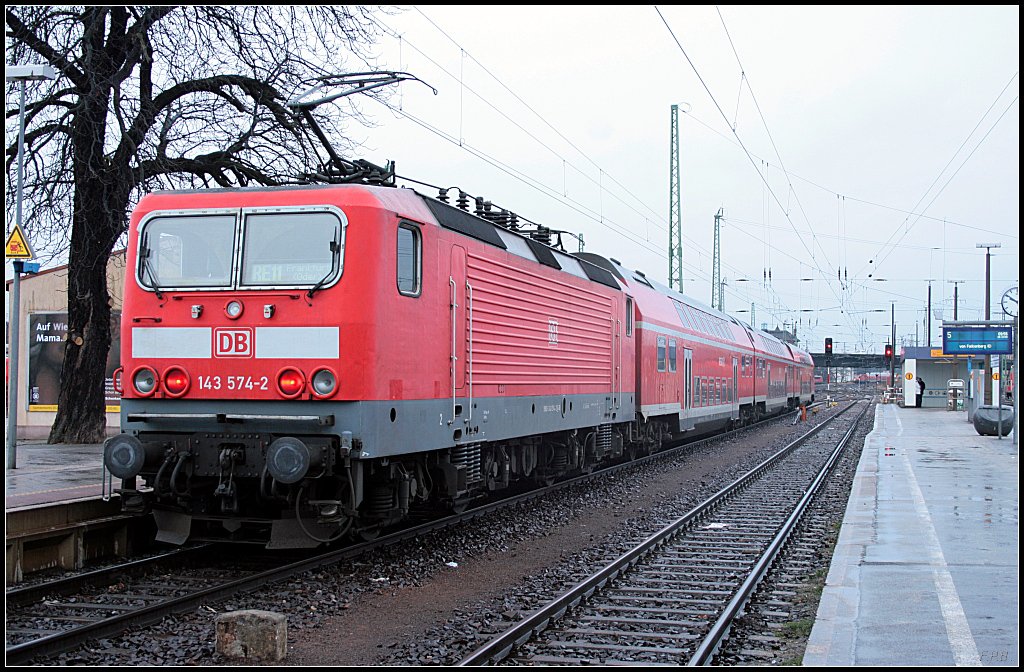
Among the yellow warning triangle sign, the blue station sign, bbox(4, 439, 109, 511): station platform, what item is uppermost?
the yellow warning triangle sign

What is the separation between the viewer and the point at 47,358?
24172mm

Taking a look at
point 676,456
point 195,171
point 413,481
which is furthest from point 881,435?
point 413,481

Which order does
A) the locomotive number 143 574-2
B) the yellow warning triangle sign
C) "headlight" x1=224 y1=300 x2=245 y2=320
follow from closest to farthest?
the locomotive number 143 574-2, "headlight" x1=224 y1=300 x2=245 y2=320, the yellow warning triangle sign

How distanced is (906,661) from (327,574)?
498 centimetres

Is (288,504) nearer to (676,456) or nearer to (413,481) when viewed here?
(413,481)

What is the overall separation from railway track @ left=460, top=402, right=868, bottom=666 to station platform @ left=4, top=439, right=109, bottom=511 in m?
5.00

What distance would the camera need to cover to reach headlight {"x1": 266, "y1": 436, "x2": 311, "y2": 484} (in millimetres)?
8352

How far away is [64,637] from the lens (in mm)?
6621

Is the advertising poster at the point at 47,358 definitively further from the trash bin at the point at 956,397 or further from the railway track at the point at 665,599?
the trash bin at the point at 956,397

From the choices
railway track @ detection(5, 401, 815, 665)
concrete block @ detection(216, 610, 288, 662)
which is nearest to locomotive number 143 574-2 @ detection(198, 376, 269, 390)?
railway track @ detection(5, 401, 815, 665)

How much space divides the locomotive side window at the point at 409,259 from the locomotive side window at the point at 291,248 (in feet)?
2.26

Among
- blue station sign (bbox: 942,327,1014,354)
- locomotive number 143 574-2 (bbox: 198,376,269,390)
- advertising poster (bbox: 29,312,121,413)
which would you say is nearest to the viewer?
locomotive number 143 574-2 (bbox: 198,376,269,390)

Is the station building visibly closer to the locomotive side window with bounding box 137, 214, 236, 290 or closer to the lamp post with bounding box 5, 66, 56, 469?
the lamp post with bounding box 5, 66, 56, 469

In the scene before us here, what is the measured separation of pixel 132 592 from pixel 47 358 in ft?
58.8
